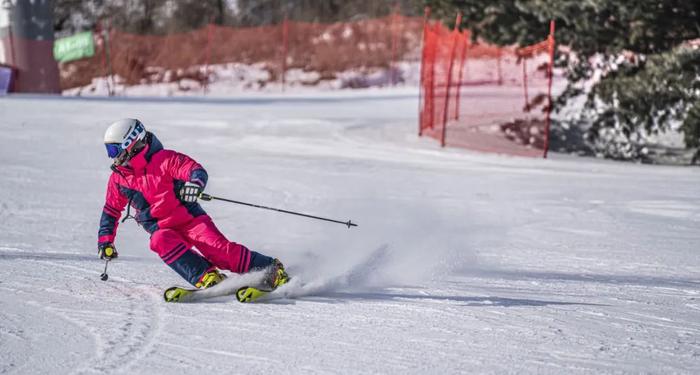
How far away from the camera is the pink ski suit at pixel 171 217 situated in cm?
627

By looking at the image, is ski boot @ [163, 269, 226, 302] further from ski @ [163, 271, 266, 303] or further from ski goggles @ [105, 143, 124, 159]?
ski goggles @ [105, 143, 124, 159]

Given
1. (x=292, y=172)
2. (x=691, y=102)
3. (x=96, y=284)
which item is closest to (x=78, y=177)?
(x=292, y=172)

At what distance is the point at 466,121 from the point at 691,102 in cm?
491

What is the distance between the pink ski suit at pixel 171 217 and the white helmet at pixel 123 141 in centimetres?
5

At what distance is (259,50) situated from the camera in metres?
31.2

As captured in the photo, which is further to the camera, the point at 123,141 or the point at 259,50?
the point at 259,50

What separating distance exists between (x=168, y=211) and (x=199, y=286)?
0.55m

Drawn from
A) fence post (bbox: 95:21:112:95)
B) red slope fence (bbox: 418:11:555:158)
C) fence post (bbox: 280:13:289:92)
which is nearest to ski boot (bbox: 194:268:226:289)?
red slope fence (bbox: 418:11:555:158)

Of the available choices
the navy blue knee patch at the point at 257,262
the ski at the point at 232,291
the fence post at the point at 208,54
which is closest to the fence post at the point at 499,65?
the navy blue knee patch at the point at 257,262

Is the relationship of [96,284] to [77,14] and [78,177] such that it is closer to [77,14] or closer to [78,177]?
[78,177]

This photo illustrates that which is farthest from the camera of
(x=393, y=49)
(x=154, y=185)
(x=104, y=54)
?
(x=393, y=49)

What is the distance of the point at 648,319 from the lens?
19.6 ft

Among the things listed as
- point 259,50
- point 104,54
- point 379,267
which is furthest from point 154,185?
point 259,50

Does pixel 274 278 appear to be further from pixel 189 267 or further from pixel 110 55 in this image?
pixel 110 55
